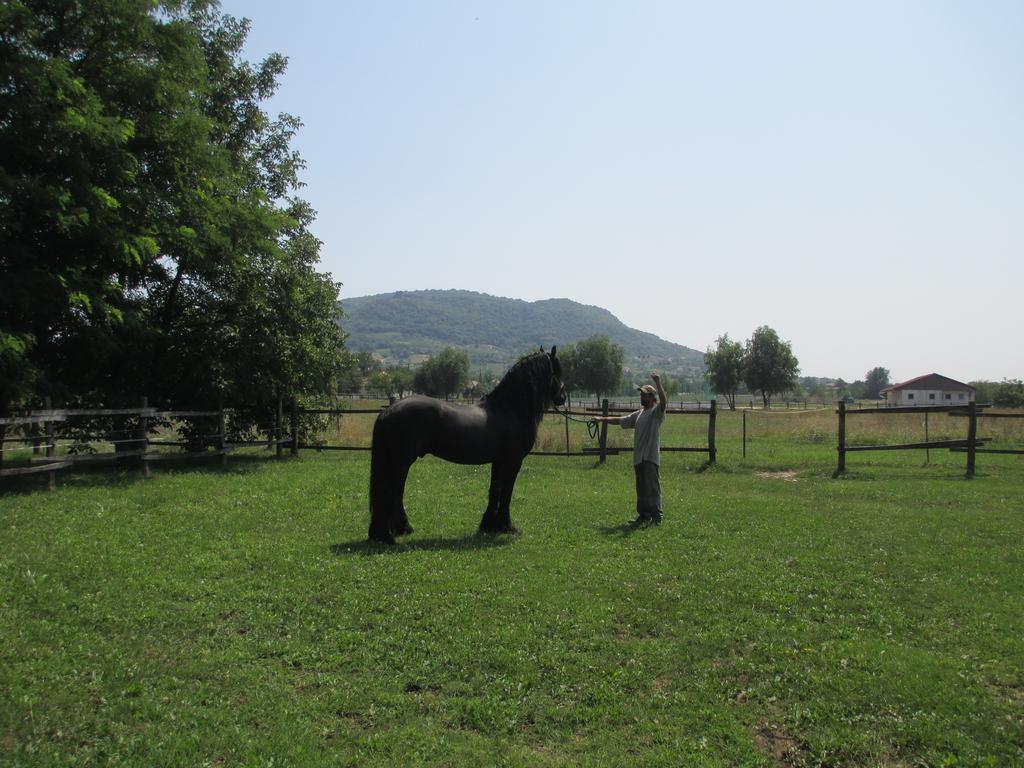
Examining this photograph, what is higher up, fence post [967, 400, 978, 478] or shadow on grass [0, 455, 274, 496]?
fence post [967, 400, 978, 478]

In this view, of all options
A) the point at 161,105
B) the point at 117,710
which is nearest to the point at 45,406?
the point at 161,105

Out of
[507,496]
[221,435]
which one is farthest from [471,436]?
[221,435]

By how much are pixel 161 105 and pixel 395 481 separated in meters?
12.2

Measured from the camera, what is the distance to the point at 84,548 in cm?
827

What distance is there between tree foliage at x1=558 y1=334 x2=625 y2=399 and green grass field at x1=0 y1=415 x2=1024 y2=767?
82.7 metres

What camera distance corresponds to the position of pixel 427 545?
8977 millimetres

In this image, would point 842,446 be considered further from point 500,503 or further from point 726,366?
point 726,366

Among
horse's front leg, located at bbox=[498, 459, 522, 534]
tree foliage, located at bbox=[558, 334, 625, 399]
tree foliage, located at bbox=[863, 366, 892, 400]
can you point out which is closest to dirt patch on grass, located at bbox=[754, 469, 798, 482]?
horse's front leg, located at bbox=[498, 459, 522, 534]

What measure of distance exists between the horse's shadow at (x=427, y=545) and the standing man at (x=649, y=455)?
246cm

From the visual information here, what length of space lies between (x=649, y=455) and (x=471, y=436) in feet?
10.4

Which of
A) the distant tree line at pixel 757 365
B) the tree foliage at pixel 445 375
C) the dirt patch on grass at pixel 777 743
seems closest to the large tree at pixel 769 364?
the distant tree line at pixel 757 365

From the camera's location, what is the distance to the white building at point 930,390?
291 feet

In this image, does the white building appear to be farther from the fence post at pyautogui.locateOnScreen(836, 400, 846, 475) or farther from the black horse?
the black horse

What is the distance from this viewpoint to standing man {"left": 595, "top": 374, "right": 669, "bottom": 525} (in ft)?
35.2
